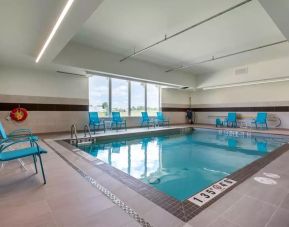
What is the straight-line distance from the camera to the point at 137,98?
8.87 meters

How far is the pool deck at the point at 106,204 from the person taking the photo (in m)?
1.39

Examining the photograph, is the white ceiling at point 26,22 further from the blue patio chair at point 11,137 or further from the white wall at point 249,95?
the white wall at point 249,95

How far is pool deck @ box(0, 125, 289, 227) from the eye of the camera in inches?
54.7

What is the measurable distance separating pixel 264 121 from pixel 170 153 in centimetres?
566

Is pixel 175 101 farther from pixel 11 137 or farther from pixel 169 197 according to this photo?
pixel 169 197

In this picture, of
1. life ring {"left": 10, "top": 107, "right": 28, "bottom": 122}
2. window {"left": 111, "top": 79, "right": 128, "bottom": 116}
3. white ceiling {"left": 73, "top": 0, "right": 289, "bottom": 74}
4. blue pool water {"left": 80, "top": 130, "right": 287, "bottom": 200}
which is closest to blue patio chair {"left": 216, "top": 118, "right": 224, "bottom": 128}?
blue pool water {"left": 80, "top": 130, "right": 287, "bottom": 200}

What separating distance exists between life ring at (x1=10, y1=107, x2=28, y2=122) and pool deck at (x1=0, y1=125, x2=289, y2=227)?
3.93 m

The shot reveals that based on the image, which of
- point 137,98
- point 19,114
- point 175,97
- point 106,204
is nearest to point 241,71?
point 175,97

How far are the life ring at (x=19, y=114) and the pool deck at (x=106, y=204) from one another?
3.93 metres

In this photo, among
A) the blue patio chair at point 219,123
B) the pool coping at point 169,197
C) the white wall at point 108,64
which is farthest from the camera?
the blue patio chair at point 219,123

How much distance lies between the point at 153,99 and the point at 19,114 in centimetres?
617

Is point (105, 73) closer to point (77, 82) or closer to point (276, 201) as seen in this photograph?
point (77, 82)

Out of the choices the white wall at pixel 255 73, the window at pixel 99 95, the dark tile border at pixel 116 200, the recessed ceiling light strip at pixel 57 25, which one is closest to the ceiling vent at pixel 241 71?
the white wall at pixel 255 73

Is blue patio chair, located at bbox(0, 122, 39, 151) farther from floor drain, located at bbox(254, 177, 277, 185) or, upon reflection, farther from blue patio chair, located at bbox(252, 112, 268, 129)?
blue patio chair, located at bbox(252, 112, 268, 129)
